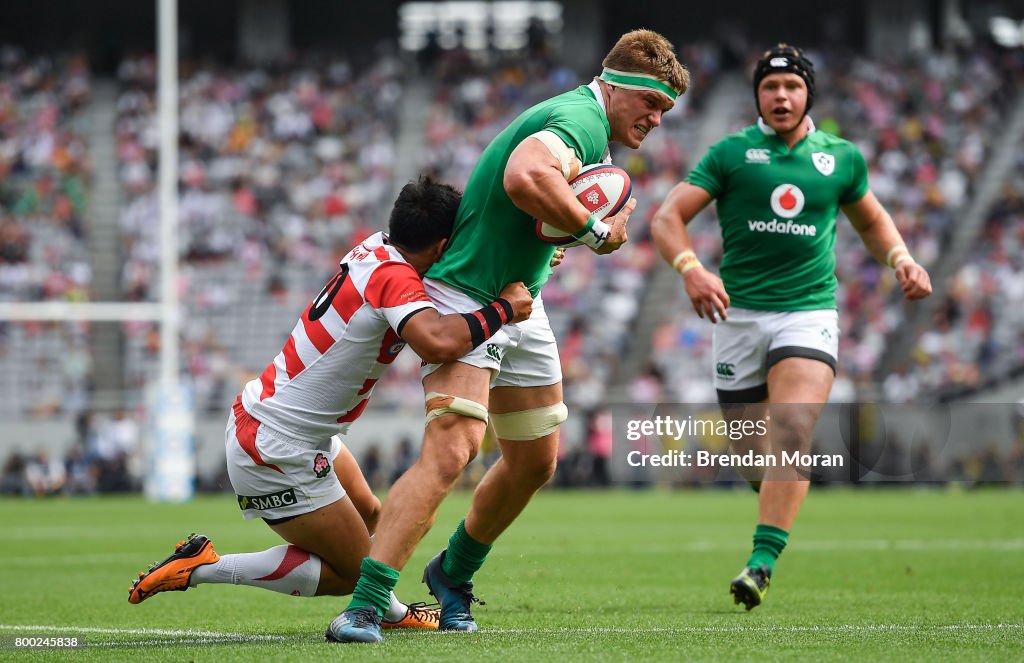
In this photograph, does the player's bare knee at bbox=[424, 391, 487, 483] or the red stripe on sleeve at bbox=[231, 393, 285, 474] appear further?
the red stripe on sleeve at bbox=[231, 393, 285, 474]

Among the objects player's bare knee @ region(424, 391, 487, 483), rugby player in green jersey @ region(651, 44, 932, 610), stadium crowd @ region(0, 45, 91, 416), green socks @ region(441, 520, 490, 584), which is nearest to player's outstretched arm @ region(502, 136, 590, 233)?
player's bare knee @ region(424, 391, 487, 483)

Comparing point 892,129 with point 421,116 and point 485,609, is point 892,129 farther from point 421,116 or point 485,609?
point 485,609

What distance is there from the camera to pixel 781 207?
7066 mm

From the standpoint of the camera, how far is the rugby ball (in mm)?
5254

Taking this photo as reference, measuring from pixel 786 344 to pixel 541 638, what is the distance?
227 centimetres

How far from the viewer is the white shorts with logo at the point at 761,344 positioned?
6879 millimetres

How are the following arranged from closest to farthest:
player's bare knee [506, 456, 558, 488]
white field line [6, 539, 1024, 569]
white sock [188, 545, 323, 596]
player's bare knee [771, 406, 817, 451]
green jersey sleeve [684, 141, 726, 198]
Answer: white sock [188, 545, 323, 596] → player's bare knee [506, 456, 558, 488] → player's bare knee [771, 406, 817, 451] → green jersey sleeve [684, 141, 726, 198] → white field line [6, 539, 1024, 569]

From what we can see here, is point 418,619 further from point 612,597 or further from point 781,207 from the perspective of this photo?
point 781,207

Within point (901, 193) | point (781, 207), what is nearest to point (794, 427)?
point (781, 207)

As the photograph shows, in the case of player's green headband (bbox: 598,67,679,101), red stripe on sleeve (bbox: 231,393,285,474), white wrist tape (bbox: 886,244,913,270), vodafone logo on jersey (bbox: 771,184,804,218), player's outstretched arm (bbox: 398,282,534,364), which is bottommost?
red stripe on sleeve (bbox: 231,393,285,474)

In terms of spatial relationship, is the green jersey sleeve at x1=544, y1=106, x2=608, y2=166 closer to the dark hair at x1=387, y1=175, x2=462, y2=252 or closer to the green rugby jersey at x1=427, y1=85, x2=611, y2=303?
the green rugby jersey at x1=427, y1=85, x2=611, y2=303

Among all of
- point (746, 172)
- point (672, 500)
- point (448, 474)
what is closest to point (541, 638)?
point (448, 474)

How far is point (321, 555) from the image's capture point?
5.55m

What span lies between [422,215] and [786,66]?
248cm
